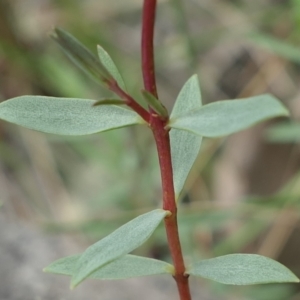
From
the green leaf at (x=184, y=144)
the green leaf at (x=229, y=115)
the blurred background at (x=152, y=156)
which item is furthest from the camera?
the blurred background at (x=152, y=156)

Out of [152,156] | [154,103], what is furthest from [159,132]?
[152,156]

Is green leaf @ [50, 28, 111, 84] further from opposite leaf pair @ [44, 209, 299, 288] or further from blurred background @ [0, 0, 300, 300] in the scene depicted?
blurred background @ [0, 0, 300, 300]

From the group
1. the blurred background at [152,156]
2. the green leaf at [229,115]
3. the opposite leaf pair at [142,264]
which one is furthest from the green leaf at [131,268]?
the blurred background at [152,156]

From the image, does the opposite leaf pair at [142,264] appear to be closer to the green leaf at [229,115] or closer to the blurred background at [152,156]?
the green leaf at [229,115]

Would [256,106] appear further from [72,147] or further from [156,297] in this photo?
[72,147]

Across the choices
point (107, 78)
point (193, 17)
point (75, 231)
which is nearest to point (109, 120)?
point (107, 78)

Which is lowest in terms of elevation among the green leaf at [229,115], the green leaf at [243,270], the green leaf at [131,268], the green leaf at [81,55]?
the green leaf at [243,270]

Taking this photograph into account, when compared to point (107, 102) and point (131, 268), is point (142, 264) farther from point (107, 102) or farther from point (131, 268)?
point (107, 102)
